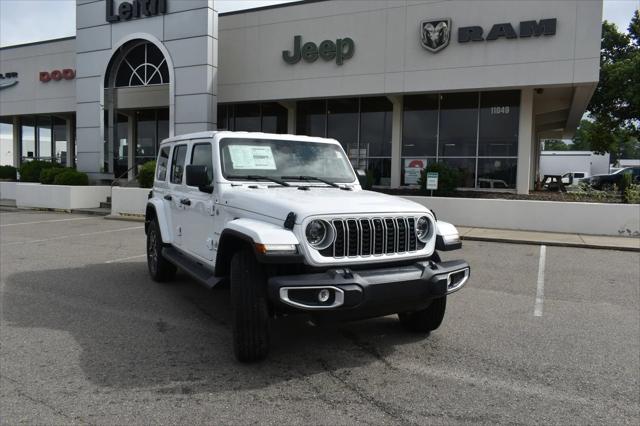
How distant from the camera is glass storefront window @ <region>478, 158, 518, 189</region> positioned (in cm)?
1745

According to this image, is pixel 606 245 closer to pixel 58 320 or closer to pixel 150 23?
pixel 58 320

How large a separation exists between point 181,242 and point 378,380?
307 cm

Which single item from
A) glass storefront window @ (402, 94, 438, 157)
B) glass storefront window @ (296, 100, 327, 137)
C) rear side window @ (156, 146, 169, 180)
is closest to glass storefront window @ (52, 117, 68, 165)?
glass storefront window @ (296, 100, 327, 137)

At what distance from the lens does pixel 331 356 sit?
14.3ft

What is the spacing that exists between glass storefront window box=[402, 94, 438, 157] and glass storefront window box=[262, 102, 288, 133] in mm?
5230

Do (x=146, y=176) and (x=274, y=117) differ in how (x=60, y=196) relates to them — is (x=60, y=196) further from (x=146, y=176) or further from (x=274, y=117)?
(x=274, y=117)

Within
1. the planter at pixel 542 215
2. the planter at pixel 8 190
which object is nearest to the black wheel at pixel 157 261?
the planter at pixel 542 215

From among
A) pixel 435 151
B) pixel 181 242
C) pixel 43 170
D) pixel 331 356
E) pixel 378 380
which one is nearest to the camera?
pixel 378 380

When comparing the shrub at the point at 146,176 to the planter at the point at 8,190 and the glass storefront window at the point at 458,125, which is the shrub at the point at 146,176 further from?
the glass storefront window at the point at 458,125

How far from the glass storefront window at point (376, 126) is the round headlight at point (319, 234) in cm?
1587

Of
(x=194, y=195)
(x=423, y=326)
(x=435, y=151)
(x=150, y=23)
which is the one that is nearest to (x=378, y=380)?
(x=423, y=326)

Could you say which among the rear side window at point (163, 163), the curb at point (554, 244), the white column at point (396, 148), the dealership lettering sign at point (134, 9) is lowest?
the curb at point (554, 244)

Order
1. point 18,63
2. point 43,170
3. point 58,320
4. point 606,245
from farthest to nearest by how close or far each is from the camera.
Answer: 1. point 18,63
2. point 43,170
3. point 606,245
4. point 58,320

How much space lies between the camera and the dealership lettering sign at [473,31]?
49.8ft
